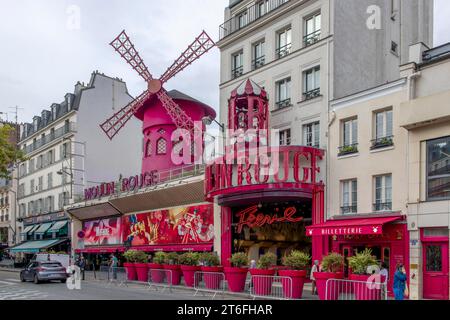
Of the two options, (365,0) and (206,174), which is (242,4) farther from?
(206,174)

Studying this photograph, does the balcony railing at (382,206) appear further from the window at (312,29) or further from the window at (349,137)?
the window at (312,29)

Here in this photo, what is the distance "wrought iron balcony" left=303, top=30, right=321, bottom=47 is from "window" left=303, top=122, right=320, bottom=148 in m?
3.54

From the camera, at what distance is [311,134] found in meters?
23.0

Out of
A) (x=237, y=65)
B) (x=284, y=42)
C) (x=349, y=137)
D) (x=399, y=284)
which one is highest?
(x=284, y=42)

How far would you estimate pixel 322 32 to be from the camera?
74.7ft

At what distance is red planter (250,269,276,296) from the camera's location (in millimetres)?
16703

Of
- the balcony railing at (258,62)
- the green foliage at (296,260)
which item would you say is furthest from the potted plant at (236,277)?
the balcony railing at (258,62)

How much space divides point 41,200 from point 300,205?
3169 cm

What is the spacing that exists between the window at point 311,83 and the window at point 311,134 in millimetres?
1190

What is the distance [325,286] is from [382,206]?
5353 millimetres

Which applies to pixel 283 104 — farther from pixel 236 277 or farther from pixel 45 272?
pixel 45 272

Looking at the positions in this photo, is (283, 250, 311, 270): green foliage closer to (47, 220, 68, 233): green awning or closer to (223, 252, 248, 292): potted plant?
(223, 252, 248, 292): potted plant

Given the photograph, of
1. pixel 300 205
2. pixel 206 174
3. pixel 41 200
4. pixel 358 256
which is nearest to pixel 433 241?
pixel 358 256

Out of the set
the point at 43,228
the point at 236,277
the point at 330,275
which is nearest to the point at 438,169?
the point at 330,275
